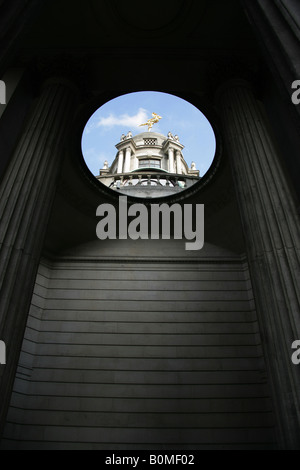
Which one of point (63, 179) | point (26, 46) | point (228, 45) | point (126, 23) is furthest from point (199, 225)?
point (26, 46)

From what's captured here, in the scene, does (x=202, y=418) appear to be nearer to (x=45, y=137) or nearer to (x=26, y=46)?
(x=45, y=137)

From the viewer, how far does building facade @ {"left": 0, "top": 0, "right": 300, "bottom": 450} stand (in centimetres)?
467

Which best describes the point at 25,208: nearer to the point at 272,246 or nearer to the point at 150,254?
the point at 272,246

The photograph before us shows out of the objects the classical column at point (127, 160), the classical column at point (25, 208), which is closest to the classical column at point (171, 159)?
the classical column at point (127, 160)

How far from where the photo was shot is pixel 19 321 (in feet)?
15.1

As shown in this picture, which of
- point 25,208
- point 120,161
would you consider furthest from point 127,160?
point 25,208

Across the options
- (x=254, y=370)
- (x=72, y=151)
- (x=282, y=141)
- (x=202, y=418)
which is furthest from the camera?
(x=72, y=151)

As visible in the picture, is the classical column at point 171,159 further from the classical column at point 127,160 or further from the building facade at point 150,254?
the building facade at point 150,254

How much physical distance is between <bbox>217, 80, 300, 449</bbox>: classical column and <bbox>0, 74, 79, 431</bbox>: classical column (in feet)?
11.6

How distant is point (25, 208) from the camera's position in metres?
5.40

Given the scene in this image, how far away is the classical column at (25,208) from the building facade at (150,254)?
0.10ft

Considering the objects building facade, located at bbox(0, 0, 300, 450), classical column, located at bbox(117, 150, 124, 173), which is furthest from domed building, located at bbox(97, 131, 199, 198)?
building facade, located at bbox(0, 0, 300, 450)

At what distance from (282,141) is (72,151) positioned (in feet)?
23.8

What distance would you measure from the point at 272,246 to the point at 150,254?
26.0 ft
